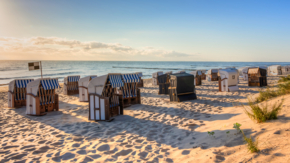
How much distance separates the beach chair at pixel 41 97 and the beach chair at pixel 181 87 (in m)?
7.37

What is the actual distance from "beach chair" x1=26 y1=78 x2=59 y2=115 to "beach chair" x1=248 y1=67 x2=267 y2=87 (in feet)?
59.2

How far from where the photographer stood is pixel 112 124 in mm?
7195

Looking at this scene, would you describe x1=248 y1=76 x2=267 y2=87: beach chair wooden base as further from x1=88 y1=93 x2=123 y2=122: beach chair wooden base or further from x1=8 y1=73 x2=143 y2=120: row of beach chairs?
x1=88 y1=93 x2=123 y2=122: beach chair wooden base

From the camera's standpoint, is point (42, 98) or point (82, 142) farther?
point (42, 98)

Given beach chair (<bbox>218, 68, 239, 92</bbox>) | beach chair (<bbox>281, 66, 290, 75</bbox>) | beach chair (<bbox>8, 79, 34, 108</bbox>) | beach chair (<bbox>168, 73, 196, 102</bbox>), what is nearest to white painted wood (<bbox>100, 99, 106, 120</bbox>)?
beach chair (<bbox>168, 73, 196, 102</bbox>)

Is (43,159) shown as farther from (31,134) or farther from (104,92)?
(104,92)

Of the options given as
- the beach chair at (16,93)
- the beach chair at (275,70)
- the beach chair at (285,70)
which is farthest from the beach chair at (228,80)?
the beach chair at (285,70)

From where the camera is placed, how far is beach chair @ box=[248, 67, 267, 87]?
17078 mm

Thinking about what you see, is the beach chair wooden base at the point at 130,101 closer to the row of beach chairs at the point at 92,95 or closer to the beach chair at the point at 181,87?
the row of beach chairs at the point at 92,95

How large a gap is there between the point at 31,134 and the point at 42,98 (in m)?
3.94

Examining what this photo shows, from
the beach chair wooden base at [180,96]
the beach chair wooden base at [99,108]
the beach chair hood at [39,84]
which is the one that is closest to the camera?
the beach chair wooden base at [99,108]

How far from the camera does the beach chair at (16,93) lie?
11.2 metres

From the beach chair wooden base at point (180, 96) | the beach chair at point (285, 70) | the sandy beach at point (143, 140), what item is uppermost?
the beach chair at point (285, 70)

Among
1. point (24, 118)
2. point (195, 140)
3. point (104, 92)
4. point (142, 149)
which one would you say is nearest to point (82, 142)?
point (142, 149)
